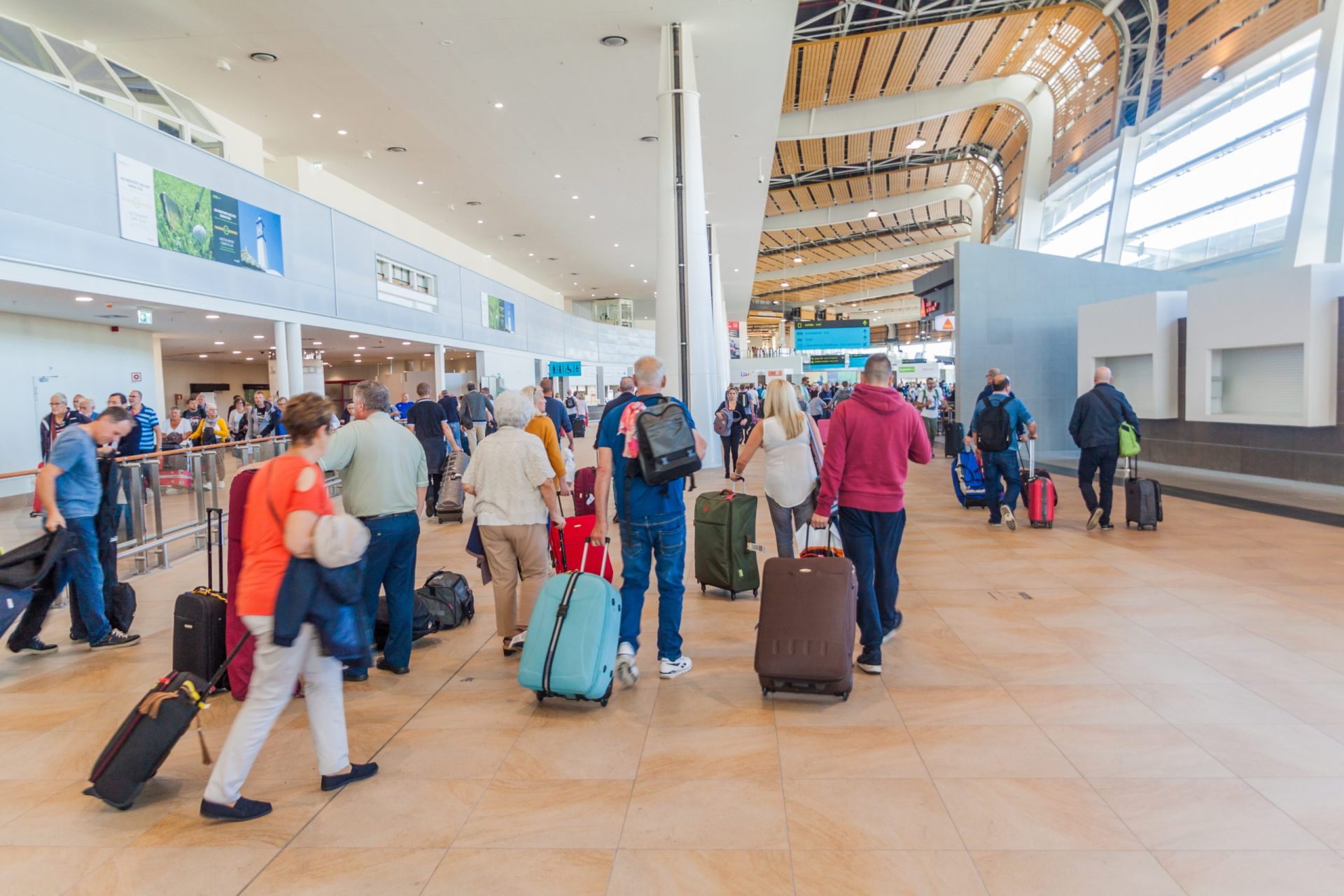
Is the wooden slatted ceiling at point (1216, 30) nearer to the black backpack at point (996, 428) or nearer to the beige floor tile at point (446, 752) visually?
the black backpack at point (996, 428)

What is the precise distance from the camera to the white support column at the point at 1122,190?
16.6 metres

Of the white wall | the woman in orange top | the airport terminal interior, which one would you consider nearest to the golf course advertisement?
the airport terminal interior

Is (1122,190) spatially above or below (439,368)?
above

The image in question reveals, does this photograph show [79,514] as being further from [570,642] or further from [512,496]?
[570,642]

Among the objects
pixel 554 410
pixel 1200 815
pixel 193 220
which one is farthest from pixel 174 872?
pixel 193 220

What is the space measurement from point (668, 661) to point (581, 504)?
8.50 feet

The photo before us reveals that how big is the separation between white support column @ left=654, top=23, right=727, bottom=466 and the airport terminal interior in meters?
0.08

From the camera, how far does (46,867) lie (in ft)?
8.29

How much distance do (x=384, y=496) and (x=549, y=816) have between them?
1.98 meters

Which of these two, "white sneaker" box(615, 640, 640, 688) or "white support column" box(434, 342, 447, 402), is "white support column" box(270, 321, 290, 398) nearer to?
"white support column" box(434, 342, 447, 402)

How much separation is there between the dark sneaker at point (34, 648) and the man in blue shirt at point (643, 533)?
376 cm

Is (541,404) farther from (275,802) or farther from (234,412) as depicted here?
(234,412)

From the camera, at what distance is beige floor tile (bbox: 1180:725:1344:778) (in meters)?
2.92

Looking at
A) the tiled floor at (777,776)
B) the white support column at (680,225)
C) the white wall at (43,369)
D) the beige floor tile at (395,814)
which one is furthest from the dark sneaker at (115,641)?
the white wall at (43,369)
